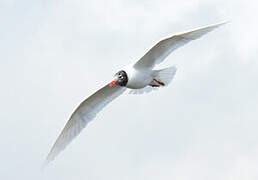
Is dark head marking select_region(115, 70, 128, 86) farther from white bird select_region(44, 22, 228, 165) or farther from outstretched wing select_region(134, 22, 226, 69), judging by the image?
outstretched wing select_region(134, 22, 226, 69)

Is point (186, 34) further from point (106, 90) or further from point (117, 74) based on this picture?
point (106, 90)

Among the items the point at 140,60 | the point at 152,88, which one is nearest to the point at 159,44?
the point at 140,60

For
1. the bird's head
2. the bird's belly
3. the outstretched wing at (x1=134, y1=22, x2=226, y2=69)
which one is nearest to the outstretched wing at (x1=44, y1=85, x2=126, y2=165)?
the bird's head

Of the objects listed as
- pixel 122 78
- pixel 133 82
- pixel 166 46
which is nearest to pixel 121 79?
pixel 122 78

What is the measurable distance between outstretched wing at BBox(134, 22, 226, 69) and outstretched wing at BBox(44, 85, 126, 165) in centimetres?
213

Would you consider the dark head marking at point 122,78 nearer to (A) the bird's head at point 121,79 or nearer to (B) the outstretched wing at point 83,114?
(A) the bird's head at point 121,79

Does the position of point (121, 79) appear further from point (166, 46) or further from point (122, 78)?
point (166, 46)

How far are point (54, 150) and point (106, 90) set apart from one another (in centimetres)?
244

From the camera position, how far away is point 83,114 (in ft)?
70.6

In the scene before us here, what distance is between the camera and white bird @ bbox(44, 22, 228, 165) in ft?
62.7

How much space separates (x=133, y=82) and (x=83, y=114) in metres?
2.81

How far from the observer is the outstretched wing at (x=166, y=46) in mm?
18672

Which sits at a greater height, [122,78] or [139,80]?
[122,78]

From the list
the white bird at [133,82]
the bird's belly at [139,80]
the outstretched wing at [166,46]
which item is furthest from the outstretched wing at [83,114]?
the outstretched wing at [166,46]
